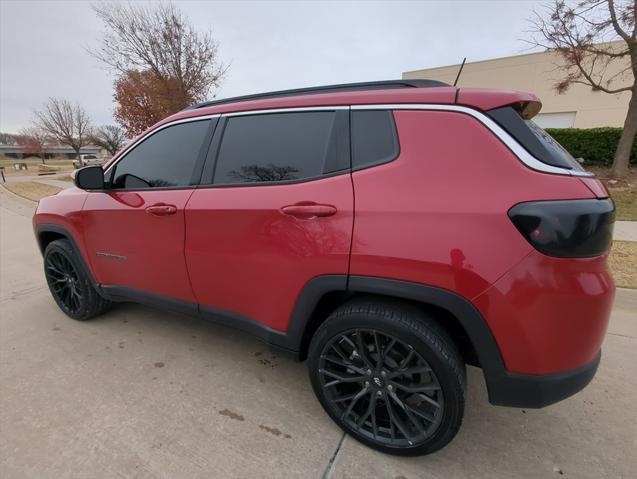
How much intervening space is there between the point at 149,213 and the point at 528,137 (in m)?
2.27

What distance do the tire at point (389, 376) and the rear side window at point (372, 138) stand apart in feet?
2.34

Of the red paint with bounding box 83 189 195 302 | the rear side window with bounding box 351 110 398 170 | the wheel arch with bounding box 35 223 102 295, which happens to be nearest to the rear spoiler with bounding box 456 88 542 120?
the rear side window with bounding box 351 110 398 170

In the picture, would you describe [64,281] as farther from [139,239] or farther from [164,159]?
[164,159]

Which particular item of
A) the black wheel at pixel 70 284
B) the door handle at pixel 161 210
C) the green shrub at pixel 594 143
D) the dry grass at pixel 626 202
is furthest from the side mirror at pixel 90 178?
the green shrub at pixel 594 143

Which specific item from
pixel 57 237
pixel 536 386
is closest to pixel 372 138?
pixel 536 386

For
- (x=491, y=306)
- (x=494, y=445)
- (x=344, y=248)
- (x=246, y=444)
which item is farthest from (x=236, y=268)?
(x=494, y=445)

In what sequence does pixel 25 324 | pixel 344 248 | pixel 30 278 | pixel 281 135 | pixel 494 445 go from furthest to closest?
pixel 30 278 → pixel 25 324 → pixel 281 135 → pixel 494 445 → pixel 344 248

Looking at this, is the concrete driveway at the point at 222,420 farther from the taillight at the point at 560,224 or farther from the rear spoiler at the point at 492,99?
the rear spoiler at the point at 492,99

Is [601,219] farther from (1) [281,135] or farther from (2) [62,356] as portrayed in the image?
(2) [62,356]

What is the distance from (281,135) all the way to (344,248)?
807 millimetres

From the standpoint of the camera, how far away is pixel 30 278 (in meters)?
4.42

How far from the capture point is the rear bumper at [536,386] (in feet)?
4.90

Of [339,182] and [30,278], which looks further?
[30,278]

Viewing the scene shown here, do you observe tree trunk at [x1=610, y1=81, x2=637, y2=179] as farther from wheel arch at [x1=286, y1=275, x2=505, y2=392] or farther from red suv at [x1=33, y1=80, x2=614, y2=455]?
wheel arch at [x1=286, y1=275, x2=505, y2=392]
